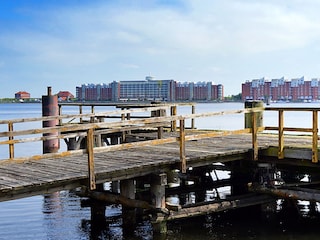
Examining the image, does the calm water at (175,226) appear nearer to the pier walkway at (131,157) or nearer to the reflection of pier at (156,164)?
the reflection of pier at (156,164)

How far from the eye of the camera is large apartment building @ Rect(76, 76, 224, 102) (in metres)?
169

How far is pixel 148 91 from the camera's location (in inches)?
6777

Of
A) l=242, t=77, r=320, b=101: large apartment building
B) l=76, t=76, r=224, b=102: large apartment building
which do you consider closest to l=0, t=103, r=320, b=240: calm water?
l=76, t=76, r=224, b=102: large apartment building

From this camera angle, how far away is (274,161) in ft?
39.8

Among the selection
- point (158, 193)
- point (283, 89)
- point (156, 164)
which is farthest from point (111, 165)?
point (283, 89)

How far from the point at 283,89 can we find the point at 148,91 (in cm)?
5344

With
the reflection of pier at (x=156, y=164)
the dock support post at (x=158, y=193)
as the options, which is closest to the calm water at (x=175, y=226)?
the reflection of pier at (x=156, y=164)

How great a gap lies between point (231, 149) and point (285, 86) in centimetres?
18235

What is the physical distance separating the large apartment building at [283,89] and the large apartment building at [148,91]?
1528 centimetres

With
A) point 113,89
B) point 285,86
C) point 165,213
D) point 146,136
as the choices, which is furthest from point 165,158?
point 285,86

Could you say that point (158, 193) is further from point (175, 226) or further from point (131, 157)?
point (175, 226)

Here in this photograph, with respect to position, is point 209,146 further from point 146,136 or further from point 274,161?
point 146,136

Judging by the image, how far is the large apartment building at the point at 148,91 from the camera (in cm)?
16901

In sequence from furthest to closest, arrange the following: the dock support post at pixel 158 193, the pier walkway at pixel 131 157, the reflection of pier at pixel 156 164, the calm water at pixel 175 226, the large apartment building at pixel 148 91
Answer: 1. the large apartment building at pixel 148 91
2. the calm water at pixel 175 226
3. the dock support post at pixel 158 193
4. the reflection of pier at pixel 156 164
5. the pier walkway at pixel 131 157
